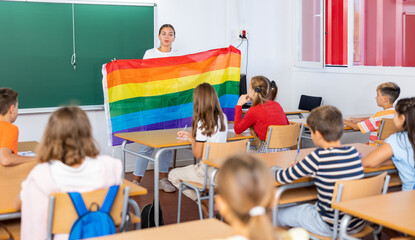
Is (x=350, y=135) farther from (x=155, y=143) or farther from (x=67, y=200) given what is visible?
(x=67, y=200)

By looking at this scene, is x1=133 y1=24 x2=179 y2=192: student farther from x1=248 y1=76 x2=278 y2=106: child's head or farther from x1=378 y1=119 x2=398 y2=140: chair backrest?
x1=378 y1=119 x2=398 y2=140: chair backrest

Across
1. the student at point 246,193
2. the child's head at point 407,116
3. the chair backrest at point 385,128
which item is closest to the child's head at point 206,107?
the child's head at point 407,116

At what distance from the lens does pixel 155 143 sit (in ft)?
13.6

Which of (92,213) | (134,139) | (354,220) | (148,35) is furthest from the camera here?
(148,35)

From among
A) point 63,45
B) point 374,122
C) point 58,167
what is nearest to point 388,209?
point 58,167

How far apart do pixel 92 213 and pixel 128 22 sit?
428 cm

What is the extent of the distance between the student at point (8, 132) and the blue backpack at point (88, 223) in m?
1.11

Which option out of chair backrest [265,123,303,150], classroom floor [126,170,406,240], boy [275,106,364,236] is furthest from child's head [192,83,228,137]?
boy [275,106,364,236]

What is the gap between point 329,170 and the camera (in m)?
2.75

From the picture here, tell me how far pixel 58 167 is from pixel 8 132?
1002mm

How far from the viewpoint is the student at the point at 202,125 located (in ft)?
13.0

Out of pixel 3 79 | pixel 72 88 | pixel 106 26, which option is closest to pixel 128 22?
pixel 106 26

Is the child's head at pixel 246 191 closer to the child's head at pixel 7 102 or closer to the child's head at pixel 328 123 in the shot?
the child's head at pixel 328 123

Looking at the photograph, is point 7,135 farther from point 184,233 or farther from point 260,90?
point 260,90
